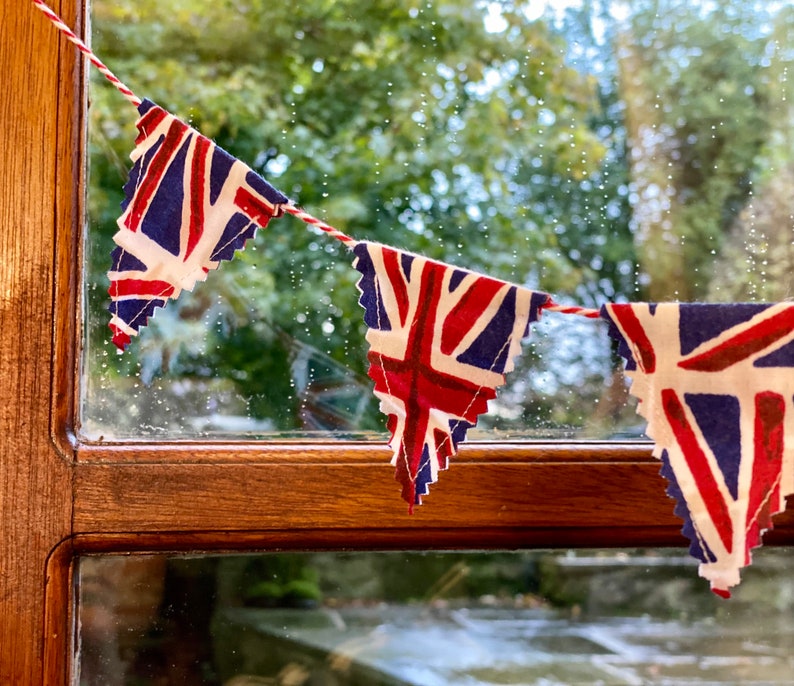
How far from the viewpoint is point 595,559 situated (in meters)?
0.91

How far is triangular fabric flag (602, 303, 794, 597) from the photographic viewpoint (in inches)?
24.5

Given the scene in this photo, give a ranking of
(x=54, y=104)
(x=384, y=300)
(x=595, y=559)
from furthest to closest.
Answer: (x=595, y=559) < (x=54, y=104) < (x=384, y=300)

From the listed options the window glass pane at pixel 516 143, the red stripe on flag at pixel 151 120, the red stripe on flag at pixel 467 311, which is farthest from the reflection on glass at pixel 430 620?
the red stripe on flag at pixel 151 120

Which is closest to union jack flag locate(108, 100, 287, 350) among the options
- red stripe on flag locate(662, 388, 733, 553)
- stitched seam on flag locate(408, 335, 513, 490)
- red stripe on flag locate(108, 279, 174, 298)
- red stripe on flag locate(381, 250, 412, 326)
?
red stripe on flag locate(108, 279, 174, 298)

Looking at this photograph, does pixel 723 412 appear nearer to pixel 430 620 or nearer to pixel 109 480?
pixel 430 620

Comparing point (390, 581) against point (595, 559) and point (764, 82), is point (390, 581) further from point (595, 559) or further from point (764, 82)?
point (764, 82)

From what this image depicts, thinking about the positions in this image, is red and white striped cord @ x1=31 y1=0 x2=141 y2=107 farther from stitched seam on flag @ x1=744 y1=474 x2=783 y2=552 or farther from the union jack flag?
stitched seam on flag @ x1=744 y1=474 x2=783 y2=552

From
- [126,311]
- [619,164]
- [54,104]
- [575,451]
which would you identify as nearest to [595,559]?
[575,451]

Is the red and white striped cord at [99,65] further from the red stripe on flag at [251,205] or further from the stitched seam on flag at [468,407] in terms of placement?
the stitched seam on flag at [468,407]

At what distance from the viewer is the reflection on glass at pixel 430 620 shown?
0.83 m

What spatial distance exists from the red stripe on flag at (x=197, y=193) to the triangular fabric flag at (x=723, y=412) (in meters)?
0.36

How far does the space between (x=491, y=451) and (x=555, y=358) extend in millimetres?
161

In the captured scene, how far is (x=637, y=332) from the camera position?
0.63m

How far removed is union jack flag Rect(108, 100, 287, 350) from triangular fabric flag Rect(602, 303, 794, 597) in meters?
0.33
